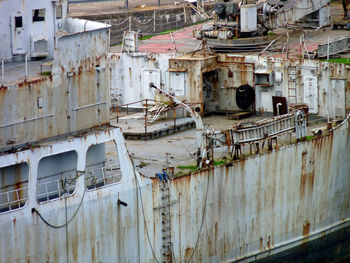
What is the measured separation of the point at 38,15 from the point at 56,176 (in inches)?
194

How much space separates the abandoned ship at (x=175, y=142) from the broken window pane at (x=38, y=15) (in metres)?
0.05

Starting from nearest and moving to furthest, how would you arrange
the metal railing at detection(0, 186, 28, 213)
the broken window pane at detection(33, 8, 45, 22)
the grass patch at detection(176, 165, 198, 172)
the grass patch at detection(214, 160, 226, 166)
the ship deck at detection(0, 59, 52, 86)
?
the metal railing at detection(0, 186, 28, 213) → the ship deck at detection(0, 59, 52, 86) → the broken window pane at detection(33, 8, 45, 22) → the grass patch at detection(176, 165, 198, 172) → the grass patch at detection(214, 160, 226, 166)

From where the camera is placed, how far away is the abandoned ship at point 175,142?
2498cm

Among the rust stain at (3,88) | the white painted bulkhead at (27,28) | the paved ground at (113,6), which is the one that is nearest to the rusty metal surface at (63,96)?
the rust stain at (3,88)

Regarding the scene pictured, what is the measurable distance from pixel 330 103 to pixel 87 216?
12432mm

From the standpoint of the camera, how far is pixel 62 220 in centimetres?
2500

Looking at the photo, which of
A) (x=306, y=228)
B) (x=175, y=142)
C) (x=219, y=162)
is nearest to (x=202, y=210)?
(x=219, y=162)

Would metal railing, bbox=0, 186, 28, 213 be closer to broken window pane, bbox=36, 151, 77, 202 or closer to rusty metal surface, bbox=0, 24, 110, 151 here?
broken window pane, bbox=36, 151, 77, 202

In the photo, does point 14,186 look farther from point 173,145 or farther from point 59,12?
point 173,145

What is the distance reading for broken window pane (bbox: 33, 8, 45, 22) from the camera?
27.2 metres

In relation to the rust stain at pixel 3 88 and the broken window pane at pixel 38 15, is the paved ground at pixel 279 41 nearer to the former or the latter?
the broken window pane at pixel 38 15

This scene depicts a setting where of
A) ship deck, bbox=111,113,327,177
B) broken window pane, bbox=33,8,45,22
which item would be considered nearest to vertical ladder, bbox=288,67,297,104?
ship deck, bbox=111,113,327,177

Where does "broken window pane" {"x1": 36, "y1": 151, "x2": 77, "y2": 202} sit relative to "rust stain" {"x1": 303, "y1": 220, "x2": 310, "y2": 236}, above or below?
above

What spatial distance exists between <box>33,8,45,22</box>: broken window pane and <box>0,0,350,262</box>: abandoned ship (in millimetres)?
47
